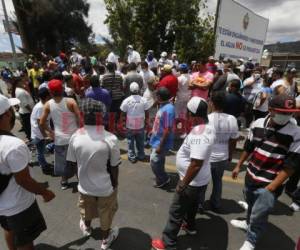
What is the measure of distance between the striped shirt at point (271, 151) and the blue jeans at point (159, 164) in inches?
61.2

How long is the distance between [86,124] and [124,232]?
64.8 inches

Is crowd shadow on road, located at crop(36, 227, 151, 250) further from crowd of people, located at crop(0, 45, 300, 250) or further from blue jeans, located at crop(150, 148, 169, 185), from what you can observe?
blue jeans, located at crop(150, 148, 169, 185)

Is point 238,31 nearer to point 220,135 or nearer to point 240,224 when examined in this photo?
point 220,135

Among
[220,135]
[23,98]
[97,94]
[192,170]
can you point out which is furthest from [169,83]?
[192,170]

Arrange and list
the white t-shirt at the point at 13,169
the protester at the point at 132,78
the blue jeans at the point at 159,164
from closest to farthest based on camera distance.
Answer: the white t-shirt at the point at 13,169 < the blue jeans at the point at 159,164 < the protester at the point at 132,78

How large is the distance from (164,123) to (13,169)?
7.66ft

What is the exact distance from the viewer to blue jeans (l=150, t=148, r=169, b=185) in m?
4.20

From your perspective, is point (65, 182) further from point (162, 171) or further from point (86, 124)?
point (86, 124)

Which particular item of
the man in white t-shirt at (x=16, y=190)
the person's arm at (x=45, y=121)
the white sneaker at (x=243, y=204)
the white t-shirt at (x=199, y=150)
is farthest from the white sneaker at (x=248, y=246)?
the person's arm at (x=45, y=121)

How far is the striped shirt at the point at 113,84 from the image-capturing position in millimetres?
6324

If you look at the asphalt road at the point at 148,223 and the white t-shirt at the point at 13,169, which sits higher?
the white t-shirt at the point at 13,169

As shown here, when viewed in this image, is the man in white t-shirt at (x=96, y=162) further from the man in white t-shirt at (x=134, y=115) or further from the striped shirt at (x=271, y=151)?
the man in white t-shirt at (x=134, y=115)

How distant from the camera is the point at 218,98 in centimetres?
343

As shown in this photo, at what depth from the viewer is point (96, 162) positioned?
2.57 m
